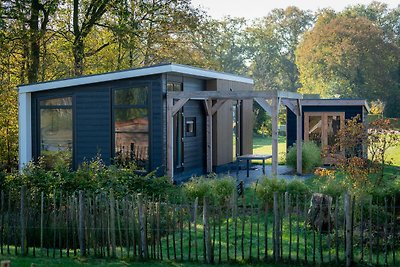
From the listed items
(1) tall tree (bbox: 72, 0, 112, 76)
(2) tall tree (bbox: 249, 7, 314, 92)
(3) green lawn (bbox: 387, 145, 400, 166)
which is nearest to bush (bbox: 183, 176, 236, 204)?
(1) tall tree (bbox: 72, 0, 112, 76)

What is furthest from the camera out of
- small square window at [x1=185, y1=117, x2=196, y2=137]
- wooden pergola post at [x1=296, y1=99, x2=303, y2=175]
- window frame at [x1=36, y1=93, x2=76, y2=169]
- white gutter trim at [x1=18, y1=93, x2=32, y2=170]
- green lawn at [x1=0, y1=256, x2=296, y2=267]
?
wooden pergola post at [x1=296, y1=99, x2=303, y2=175]

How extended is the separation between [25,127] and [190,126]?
4.70 meters

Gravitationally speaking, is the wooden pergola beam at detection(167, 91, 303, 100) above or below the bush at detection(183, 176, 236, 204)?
above

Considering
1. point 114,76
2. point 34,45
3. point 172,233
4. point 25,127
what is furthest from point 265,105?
point 34,45

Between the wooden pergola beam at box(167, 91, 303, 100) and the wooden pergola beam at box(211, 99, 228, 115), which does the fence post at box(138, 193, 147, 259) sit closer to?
the wooden pergola beam at box(167, 91, 303, 100)

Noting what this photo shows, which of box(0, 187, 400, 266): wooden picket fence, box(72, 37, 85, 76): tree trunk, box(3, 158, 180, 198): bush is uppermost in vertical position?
box(72, 37, 85, 76): tree trunk

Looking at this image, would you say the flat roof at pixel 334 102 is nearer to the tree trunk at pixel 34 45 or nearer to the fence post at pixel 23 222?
the tree trunk at pixel 34 45

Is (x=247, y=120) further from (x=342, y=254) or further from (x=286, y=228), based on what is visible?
(x=342, y=254)

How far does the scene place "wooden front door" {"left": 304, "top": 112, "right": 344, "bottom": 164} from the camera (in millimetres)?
23380

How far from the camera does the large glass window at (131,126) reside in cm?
1641

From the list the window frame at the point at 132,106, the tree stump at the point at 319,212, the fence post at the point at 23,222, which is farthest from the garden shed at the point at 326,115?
the fence post at the point at 23,222

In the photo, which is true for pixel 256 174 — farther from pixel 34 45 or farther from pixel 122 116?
pixel 34 45

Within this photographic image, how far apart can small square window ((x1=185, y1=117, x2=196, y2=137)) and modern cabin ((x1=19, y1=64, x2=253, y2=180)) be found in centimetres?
6

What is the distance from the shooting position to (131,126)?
1653cm
